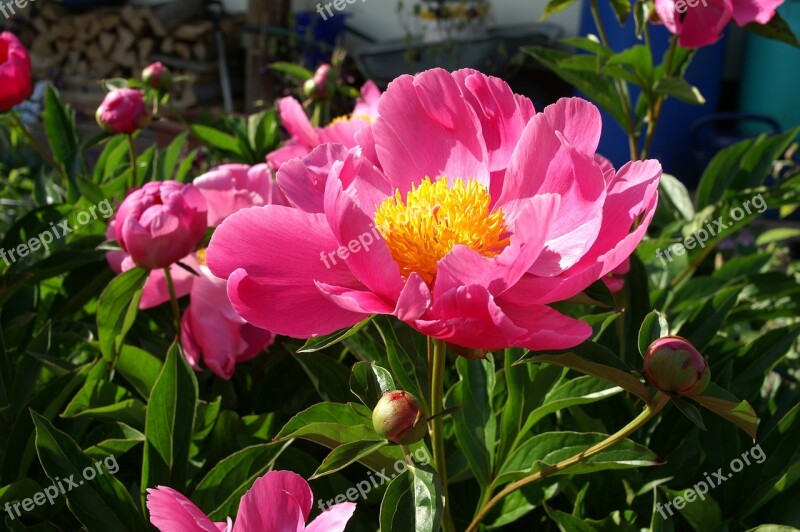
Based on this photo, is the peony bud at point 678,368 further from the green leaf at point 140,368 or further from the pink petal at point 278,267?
the green leaf at point 140,368

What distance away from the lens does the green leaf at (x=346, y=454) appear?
0.44 m

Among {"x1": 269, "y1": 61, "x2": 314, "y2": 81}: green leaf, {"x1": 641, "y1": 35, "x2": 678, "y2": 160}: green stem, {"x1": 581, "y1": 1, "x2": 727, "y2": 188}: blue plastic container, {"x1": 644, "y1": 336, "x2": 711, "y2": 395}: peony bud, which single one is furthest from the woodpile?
{"x1": 644, "y1": 336, "x2": 711, "y2": 395}: peony bud

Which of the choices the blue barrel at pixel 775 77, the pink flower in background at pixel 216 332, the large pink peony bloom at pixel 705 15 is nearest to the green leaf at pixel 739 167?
the large pink peony bloom at pixel 705 15

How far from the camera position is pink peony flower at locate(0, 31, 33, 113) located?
3.22ft

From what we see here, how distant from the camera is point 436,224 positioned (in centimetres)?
51

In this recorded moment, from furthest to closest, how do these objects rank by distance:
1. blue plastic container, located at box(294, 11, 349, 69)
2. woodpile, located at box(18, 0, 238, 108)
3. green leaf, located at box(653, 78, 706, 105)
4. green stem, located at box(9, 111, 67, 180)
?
1. woodpile, located at box(18, 0, 238, 108)
2. blue plastic container, located at box(294, 11, 349, 69)
3. green stem, located at box(9, 111, 67, 180)
4. green leaf, located at box(653, 78, 706, 105)

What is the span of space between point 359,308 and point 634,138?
0.66 meters

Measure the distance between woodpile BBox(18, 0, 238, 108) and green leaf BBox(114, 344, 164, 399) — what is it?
443 cm

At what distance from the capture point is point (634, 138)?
99 cm

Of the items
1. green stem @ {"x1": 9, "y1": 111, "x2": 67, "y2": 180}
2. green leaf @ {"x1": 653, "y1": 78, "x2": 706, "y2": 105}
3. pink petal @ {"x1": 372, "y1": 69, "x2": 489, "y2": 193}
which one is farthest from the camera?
green stem @ {"x1": 9, "y1": 111, "x2": 67, "y2": 180}

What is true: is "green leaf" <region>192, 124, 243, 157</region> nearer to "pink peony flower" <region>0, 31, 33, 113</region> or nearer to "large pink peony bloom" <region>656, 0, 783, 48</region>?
"pink peony flower" <region>0, 31, 33, 113</region>

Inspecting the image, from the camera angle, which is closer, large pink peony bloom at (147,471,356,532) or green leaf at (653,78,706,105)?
large pink peony bloom at (147,471,356,532)

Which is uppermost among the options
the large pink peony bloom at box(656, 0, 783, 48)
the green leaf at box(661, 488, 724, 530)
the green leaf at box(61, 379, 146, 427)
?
the large pink peony bloom at box(656, 0, 783, 48)

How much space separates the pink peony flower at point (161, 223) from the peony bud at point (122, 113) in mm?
295
